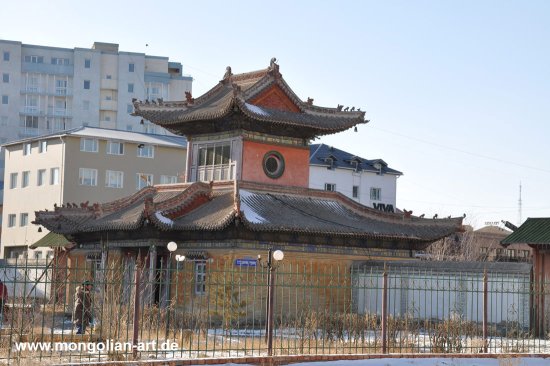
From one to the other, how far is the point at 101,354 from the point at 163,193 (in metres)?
20.8

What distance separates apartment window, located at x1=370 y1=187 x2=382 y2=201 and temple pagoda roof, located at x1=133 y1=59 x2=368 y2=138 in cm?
3623

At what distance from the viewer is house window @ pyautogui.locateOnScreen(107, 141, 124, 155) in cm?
6950

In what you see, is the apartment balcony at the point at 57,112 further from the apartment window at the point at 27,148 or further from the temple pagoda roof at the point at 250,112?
the temple pagoda roof at the point at 250,112

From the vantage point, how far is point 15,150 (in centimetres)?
7388

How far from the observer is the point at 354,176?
251 ft

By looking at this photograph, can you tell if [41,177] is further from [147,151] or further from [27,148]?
[147,151]

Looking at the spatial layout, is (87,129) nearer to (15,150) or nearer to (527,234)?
(15,150)

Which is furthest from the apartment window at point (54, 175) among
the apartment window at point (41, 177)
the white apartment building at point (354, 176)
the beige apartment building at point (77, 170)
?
the white apartment building at point (354, 176)

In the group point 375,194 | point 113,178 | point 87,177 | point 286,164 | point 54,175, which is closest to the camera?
point 286,164

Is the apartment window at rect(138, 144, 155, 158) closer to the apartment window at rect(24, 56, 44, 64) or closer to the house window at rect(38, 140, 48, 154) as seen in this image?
the house window at rect(38, 140, 48, 154)

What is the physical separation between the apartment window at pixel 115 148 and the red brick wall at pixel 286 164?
31.7 metres

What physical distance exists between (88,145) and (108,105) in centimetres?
3407

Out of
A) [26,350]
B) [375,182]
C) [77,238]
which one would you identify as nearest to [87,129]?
[375,182]

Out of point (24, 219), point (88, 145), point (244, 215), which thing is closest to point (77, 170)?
point (88, 145)
